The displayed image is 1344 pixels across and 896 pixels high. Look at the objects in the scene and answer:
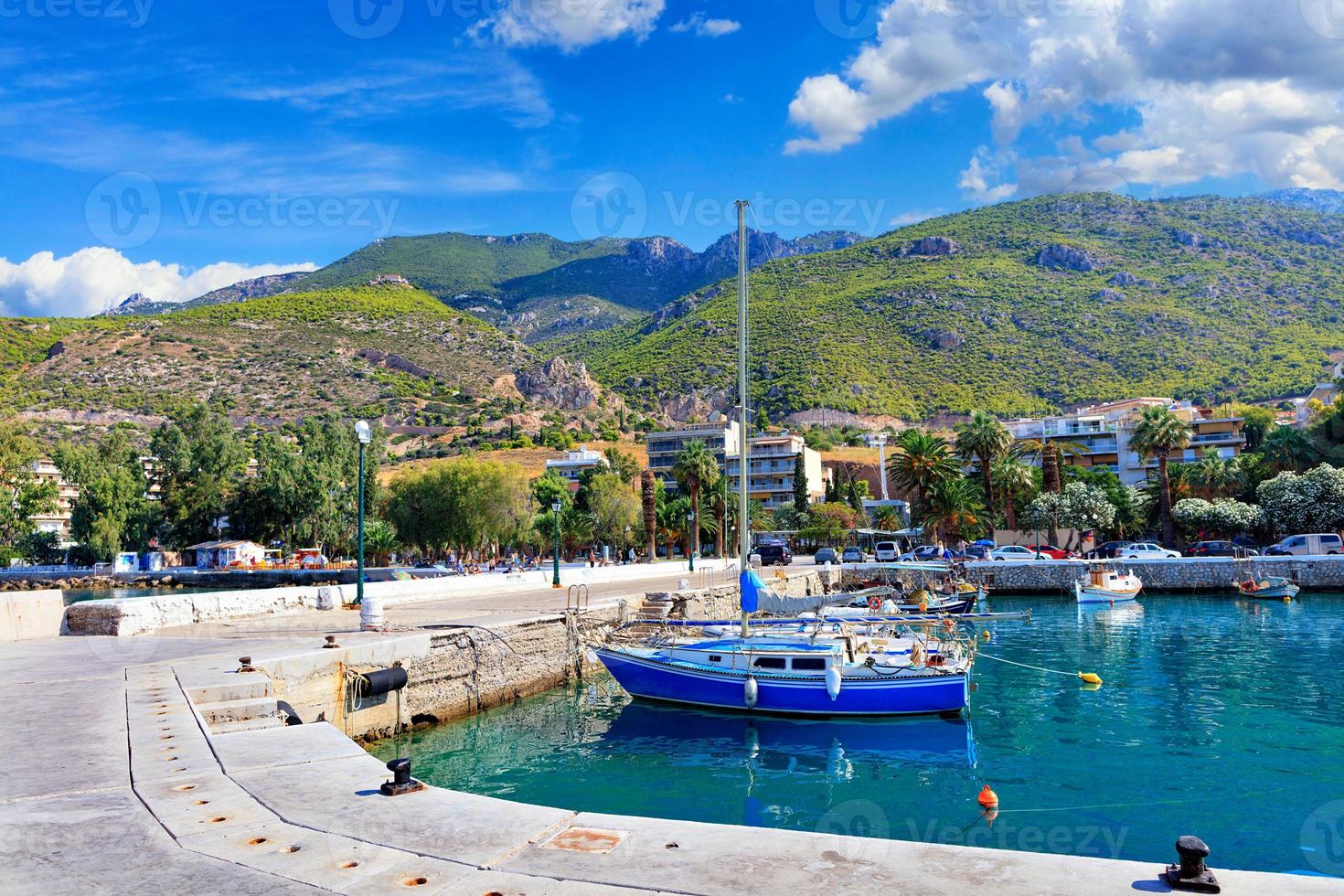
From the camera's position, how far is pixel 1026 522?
7475 centimetres

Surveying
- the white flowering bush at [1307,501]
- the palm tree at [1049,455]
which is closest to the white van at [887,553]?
the palm tree at [1049,455]

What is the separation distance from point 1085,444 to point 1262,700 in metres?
92.2

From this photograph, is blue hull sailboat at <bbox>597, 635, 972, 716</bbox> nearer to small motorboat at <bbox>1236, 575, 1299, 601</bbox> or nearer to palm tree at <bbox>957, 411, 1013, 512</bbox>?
small motorboat at <bbox>1236, 575, 1299, 601</bbox>

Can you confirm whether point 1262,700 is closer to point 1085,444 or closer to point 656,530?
point 656,530

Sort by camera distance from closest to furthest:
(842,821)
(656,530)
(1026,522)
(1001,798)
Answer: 1. (842,821)
2. (1001,798)
3. (1026,522)
4. (656,530)

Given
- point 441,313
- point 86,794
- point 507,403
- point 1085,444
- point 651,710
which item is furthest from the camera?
point 441,313

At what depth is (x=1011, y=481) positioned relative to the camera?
2879 inches

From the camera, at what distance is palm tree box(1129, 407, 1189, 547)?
6444 cm

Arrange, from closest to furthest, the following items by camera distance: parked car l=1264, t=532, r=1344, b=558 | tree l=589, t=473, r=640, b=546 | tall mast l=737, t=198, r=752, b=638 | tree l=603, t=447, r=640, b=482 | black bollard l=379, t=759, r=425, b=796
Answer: black bollard l=379, t=759, r=425, b=796, tall mast l=737, t=198, r=752, b=638, parked car l=1264, t=532, r=1344, b=558, tree l=589, t=473, r=640, b=546, tree l=603, t=447, r=640, b=482

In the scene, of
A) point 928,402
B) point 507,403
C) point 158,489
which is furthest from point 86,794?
point 507,403

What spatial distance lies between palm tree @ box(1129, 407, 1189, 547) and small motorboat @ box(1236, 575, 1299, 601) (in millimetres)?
12452

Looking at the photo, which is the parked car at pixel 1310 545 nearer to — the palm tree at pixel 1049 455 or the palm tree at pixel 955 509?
the palm tree at pixel 1049 455

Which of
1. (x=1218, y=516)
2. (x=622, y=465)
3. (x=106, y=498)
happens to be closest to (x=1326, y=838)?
(x=1218, y=516)

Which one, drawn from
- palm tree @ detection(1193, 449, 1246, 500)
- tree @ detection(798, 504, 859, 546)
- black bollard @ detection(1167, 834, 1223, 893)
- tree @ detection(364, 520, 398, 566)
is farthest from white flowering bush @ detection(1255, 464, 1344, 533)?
tree @ detection(364, 520, 398, 566)
